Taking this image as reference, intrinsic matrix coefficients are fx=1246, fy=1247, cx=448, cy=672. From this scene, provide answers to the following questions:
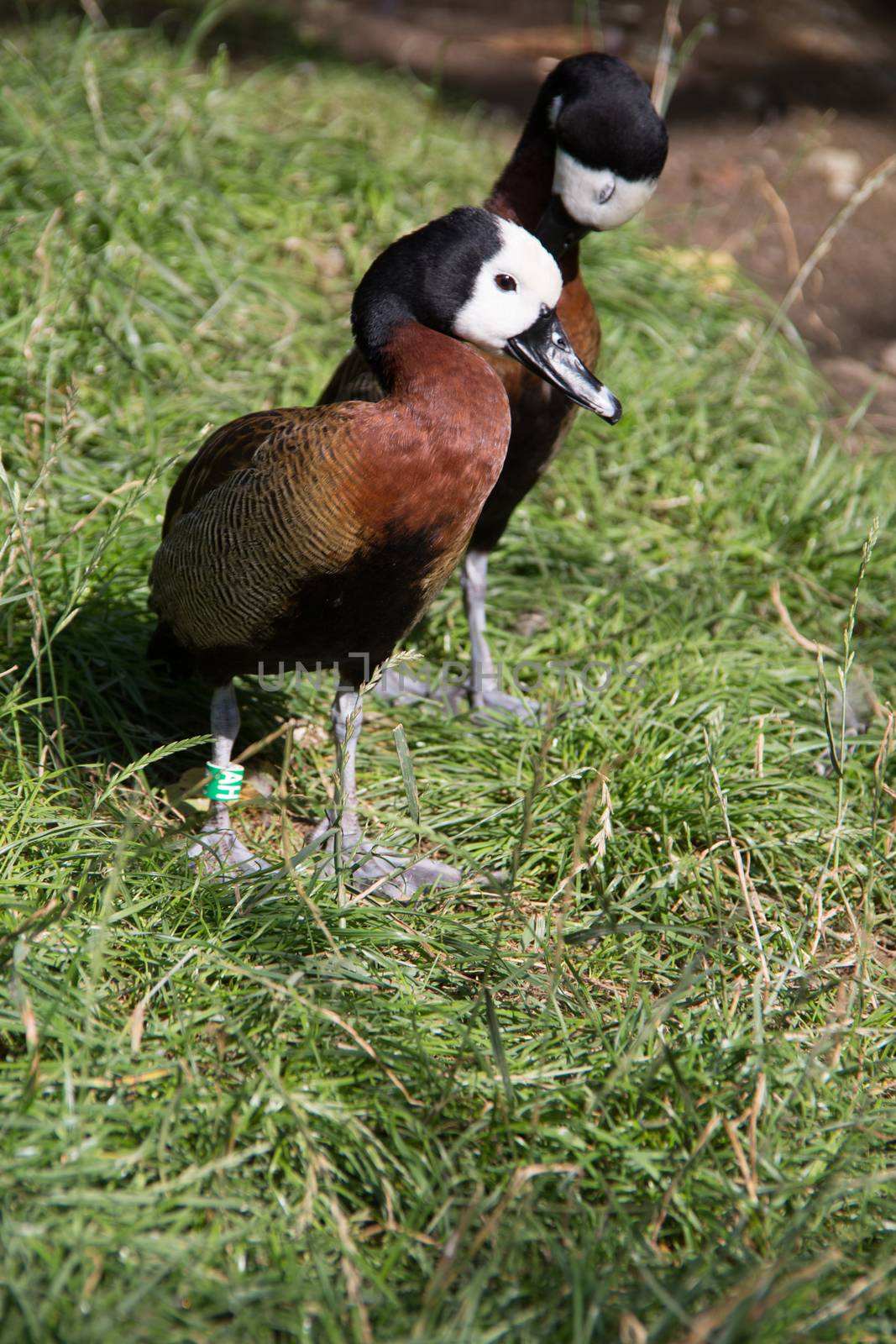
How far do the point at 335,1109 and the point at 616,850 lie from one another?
106 centimetres

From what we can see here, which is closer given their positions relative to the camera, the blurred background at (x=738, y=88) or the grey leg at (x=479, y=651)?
the grey leg at (x=479, y=651)

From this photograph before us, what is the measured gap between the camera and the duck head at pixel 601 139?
10.2 ft

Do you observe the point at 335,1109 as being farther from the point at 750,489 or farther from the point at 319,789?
the point at 750,489

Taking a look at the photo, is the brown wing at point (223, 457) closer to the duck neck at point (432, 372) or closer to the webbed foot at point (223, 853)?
the duck neck at point (432, 372)

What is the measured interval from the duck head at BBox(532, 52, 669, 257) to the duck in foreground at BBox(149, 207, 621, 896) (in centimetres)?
73

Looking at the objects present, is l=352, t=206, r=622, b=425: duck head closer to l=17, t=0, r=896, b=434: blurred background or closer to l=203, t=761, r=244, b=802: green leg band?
l=203, t=761, r=244, b=802: green leg band

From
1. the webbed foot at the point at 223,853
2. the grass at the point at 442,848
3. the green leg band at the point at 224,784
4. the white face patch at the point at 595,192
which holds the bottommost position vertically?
the webbed foot at the point at 223,853

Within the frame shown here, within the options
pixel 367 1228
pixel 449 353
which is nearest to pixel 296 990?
pixel 367 1228

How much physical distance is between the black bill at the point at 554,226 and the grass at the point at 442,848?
958mm

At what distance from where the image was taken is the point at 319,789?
3172mm

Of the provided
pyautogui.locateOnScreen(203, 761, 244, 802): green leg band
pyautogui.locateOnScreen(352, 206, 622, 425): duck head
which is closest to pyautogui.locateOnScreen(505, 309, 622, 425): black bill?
pyautogui.locateOnScreen(352, 206, 622, 425): duck head

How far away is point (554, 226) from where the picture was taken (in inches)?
130

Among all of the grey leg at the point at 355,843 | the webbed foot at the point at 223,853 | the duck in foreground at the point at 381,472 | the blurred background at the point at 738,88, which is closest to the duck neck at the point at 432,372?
the duck in foreground at the point at 381,472

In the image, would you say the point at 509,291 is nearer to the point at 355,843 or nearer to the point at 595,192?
the point at 595,192
